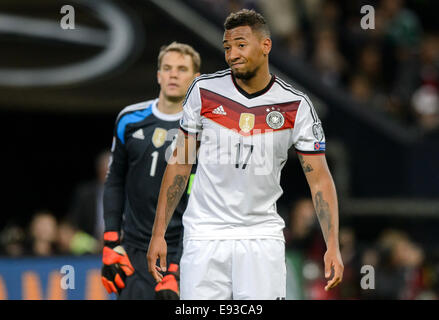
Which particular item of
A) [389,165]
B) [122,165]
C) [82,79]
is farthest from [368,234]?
[122,165]

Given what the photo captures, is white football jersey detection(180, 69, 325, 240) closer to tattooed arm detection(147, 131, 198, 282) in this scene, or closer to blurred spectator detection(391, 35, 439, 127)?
tattooed arm detection(147, 131, 198, 282)

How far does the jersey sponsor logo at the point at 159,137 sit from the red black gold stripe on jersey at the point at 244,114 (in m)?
1.12

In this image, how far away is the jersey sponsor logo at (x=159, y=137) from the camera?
6.62 m

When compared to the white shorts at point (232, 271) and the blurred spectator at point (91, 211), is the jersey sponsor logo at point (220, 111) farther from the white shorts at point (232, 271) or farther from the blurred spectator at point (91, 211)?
the blurred spectator at point (91, 211)

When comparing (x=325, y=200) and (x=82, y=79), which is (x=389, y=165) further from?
(x=325, y=200)

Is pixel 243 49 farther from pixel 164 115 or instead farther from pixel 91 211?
pixel 91 211

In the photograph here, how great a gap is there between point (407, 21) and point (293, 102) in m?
10.4

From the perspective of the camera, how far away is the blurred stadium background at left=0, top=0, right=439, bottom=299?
13.8m

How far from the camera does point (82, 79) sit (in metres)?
14.1

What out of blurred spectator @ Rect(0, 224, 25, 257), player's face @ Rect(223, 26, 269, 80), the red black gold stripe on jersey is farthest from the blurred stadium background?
player's face @ Rect(223, 26, 269, 80)

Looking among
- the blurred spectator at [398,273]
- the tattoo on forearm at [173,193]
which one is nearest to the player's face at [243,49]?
the tattoo on forearm at [173,193]

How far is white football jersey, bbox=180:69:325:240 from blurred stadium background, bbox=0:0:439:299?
6.38m

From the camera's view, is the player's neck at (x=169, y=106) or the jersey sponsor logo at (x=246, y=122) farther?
the player's neck at (x=169, y=106)

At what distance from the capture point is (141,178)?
6633 millimetres
